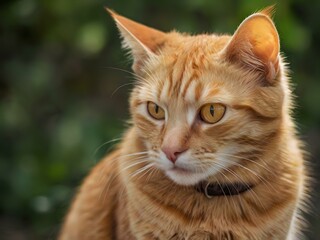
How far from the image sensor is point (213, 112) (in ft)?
7.64

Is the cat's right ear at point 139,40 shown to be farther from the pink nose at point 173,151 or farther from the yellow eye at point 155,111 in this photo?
the pink nose at point 173,151

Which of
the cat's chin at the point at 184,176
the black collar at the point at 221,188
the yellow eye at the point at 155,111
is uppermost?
the yellow eye at the point at 155,111

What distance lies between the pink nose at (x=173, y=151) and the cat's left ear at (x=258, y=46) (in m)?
0.38

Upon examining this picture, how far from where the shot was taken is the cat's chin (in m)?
2.35

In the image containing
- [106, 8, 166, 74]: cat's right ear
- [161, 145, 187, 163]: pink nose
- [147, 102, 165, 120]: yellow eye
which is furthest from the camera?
[106, 8, 166, 74]: cat's right ear

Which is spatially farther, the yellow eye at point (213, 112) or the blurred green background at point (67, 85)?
the blurred green background at point (67, 85)

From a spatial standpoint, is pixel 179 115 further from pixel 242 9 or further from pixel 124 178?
pixel 242 9

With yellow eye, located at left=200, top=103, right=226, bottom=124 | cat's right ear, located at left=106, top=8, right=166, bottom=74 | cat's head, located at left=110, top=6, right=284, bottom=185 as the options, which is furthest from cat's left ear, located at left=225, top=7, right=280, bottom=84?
cat's right ear, located at left=106, top=8, right=166, bottom=74

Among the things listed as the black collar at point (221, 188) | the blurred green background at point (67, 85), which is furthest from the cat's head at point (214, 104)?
the blurred green background at point (67, 85)

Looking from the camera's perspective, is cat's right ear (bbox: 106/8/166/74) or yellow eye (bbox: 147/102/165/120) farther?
cat's right ear (bbox: 106/8/166/74)

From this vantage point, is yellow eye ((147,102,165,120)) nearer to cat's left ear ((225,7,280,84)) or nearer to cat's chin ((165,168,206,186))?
cat's chin ((165,168,206,186))

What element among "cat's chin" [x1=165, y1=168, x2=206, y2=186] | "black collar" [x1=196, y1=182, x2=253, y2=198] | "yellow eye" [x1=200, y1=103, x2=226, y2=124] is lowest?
"black collar" [x1=196, y1=182, x2=253, y2=198]

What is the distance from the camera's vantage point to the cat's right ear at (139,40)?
2566 mm

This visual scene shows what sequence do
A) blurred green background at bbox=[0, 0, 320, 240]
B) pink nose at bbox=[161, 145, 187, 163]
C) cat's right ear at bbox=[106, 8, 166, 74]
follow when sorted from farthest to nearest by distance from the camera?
1. blurred green background at bbox=[0, 0, 320, 240]
2. cat's right ear at bbox=[106, 8, 166, 74]
3. pink nose at bbox=[161, 145, 187, 163]
